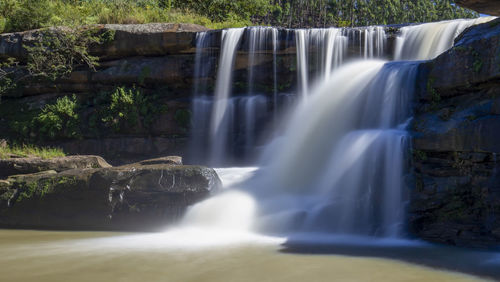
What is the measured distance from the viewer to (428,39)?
491 inches

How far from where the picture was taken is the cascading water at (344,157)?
823cm

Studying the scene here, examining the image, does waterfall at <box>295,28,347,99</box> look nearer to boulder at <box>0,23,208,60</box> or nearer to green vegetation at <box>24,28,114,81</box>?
boulder at <box>0,23,208,60</box>

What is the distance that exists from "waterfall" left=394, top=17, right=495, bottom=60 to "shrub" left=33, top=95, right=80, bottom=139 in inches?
419

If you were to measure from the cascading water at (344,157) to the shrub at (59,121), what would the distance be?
685 centimetres

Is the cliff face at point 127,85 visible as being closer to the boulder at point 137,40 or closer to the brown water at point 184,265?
the boulder at point 137,40

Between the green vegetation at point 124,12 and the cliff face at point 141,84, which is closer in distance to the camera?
the cliff face at point 141,84

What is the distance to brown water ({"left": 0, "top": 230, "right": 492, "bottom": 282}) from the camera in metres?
5.29

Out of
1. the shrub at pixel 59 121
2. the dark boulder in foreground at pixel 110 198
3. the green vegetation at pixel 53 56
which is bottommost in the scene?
the dark boulder in foreground at pixel 110 198

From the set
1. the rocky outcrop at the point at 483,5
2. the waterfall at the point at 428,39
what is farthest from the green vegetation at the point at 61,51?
the rocky outcrop at the point at 483,5

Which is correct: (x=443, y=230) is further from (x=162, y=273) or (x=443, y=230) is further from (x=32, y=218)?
(x=32, y=218)

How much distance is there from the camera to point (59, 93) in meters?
15.7

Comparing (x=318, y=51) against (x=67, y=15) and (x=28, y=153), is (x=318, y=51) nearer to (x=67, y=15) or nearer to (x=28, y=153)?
(x=28, y=153)

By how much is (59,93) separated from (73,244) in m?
9.92

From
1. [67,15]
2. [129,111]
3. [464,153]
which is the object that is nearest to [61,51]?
[67,15]
